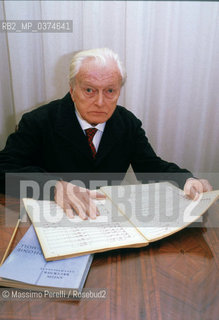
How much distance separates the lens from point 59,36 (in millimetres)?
1616

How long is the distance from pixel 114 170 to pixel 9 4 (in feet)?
3.66

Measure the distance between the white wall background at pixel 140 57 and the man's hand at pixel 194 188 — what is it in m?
0.88

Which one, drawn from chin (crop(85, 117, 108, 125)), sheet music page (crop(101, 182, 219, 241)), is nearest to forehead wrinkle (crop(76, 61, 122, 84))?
chin (crop(85, 117, 108, 125))

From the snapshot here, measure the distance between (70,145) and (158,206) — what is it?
598mm

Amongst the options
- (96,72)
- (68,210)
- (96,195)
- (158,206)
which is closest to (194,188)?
(158,206)

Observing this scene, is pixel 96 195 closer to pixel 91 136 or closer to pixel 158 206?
pixel 158 206

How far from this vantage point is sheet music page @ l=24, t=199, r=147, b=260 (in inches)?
25.1

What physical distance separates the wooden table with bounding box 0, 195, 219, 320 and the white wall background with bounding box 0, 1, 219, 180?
1138 millimetres

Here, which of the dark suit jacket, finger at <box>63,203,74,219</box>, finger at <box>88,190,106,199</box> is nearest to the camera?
finger at <box>63,203,74,219</box>

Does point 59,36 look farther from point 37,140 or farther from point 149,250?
point 149,250

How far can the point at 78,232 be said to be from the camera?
697 millimetres

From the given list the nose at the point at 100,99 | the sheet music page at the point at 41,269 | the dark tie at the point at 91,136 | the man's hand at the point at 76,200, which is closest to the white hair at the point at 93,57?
the nose at the point at 100,99

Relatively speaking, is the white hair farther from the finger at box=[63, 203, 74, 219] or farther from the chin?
the finger at box=[63, 203, 74, 219]

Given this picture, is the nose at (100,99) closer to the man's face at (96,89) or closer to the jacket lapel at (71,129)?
the man's face at (96,89)
